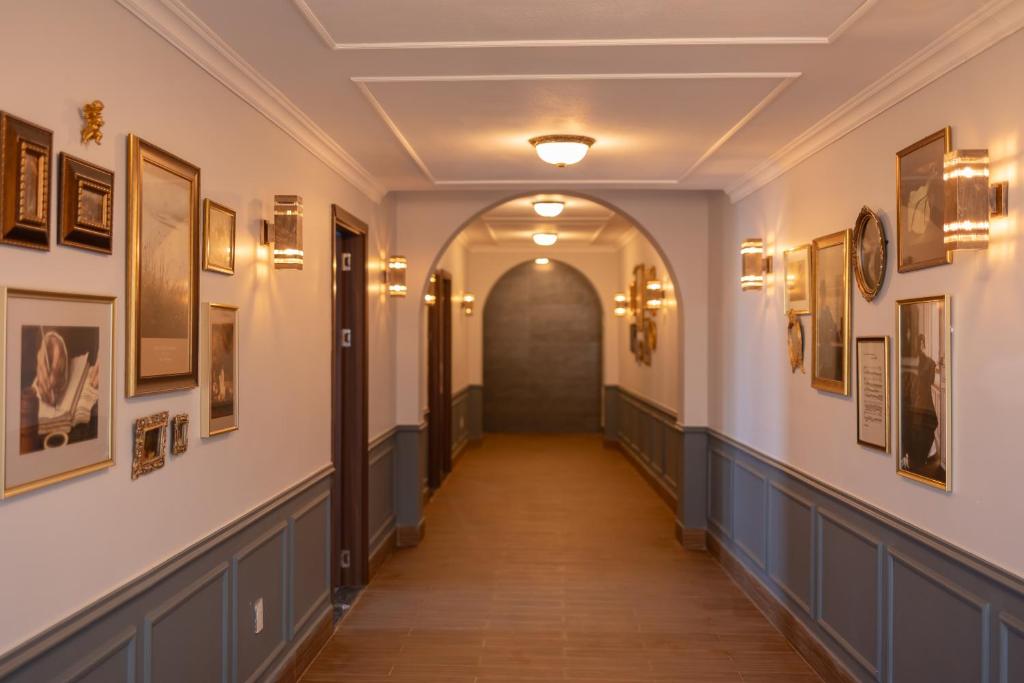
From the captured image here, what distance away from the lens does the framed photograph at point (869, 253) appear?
3.97 meters

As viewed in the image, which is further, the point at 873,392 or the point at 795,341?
the point at 795,341

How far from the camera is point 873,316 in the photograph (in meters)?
4.12

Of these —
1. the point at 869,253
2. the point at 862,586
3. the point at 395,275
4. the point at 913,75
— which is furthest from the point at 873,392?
the point at 395,275

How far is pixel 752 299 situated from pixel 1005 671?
3.45 m

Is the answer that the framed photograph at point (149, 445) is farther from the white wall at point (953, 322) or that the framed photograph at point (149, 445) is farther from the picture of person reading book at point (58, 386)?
the white wall at point (953, 322)

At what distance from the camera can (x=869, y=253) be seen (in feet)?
13.5

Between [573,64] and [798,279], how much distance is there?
2208 mm

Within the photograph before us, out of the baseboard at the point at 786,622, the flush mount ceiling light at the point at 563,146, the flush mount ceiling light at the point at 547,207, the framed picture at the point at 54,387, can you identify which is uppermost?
the flush mount ceiling light at the point at 547,207

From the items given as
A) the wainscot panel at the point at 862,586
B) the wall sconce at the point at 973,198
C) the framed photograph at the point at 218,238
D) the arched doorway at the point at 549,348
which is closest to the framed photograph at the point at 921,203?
the wall sconce at the point at 973,198

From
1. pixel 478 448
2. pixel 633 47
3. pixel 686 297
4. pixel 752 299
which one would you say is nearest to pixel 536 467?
pixel 478 448

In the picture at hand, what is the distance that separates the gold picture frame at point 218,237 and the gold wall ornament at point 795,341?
3.16 m

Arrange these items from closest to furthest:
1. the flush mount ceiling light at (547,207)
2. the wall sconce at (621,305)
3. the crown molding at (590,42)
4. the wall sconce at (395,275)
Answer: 1. the crown molding at (590,42)
2. the wall sconce at (395,275)
3. the flush mount ceiling light at (547,207)
4. the wall sconce at (621,305)

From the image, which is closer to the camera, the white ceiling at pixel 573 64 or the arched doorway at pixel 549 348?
the white ceiling at pixel 573 64

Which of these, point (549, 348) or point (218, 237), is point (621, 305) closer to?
point (549, 348)
